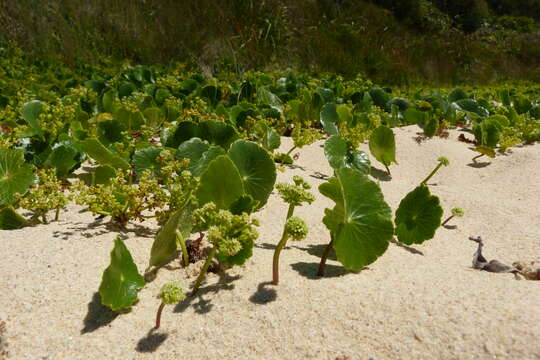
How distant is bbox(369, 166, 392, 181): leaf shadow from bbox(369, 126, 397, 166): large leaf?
81 mm

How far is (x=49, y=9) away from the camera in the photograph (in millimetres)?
6000

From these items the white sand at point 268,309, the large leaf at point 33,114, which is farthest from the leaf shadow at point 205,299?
the large leaf at point 33,114

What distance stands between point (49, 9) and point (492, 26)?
89.5ft

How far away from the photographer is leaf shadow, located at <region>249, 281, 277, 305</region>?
118 cm

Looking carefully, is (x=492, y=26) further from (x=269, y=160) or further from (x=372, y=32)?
(x=269, y=160)

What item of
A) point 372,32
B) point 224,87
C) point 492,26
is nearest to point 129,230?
point 224,87

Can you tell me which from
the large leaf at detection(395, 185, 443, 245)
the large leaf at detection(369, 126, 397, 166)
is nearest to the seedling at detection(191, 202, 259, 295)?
the large leaf at detection(395, 185, 443, 245)

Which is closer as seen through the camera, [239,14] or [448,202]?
[448,202]

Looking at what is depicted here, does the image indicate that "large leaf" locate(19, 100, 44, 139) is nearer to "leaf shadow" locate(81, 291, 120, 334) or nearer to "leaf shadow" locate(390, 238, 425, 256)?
"leaf shadow" locate(81, 291, 120, 334)

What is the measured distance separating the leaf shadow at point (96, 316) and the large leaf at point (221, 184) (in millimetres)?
417

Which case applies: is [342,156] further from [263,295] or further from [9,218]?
[9,218]

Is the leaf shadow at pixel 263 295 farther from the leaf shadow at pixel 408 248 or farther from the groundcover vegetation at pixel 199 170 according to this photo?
the leaf shadow at pixel 408 248

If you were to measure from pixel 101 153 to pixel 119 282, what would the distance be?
2.72 ft

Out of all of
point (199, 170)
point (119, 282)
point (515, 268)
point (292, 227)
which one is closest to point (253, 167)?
point (199, 170)
